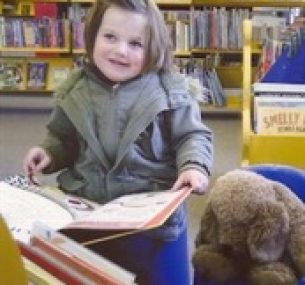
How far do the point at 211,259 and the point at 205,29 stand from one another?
3.80 meters

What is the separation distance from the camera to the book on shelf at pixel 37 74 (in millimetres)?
4930

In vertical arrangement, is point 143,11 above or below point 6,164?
above

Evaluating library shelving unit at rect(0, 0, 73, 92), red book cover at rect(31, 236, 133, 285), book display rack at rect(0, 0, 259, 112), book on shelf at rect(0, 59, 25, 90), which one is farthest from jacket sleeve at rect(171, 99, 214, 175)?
book on shelf at rect(0, 59, 25, 90)

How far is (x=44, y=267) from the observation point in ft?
2.35

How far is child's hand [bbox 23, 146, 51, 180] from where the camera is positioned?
127 cm

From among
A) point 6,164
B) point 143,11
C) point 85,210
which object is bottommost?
point 6,164

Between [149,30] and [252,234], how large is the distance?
42 centimetres

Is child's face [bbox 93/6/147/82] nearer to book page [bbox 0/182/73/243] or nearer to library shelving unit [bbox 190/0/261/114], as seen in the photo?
book page [bbox 0/182/73/243]

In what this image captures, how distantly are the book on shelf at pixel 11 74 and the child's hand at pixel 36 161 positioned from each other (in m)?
3.76

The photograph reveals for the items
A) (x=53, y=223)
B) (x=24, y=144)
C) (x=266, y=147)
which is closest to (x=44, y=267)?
(x=53, y=223)

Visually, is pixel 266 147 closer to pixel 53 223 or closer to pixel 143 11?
pixel 143 11

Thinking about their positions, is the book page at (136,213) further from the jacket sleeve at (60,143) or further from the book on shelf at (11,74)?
the book on shelf at (11,74)

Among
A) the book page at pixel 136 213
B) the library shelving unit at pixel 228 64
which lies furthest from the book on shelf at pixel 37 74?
the book page at pixel 136 213

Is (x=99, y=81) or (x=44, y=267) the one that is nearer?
(x=44, y=267)
